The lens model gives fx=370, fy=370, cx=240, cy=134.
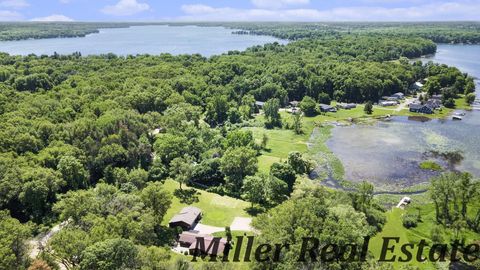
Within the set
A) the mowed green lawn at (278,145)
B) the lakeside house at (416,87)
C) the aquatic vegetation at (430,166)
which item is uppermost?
the lakeside house at (416,87)

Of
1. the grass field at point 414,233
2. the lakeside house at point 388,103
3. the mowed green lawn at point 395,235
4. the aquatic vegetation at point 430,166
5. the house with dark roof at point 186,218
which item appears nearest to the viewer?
the mowed green lawn at point 395,235

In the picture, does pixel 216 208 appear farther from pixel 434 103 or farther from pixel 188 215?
pixel 434 103

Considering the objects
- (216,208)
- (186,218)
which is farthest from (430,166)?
(186,218)

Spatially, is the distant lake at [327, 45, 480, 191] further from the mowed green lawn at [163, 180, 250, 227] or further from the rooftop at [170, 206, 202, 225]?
the rooftop at [170, 206, 202, 225]

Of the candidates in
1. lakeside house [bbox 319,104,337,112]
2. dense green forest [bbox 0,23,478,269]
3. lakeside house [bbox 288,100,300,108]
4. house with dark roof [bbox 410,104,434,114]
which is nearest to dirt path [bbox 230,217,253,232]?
dense green forest [bbox 0,23,478,269]

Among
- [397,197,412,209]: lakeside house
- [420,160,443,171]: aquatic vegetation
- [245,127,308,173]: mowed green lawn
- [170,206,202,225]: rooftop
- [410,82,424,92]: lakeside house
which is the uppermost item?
[410,82,424,92]: lakeside house

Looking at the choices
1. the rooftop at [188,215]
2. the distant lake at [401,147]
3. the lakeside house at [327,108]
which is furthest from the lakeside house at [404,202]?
the lakeside house at [327,108]

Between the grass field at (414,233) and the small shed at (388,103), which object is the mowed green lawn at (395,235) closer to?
the grass field at (414,233)

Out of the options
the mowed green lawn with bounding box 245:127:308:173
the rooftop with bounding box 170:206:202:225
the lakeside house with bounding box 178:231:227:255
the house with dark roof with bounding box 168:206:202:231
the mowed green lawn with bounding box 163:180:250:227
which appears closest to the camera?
the lakeside house with bounding box 178:231:227:255
